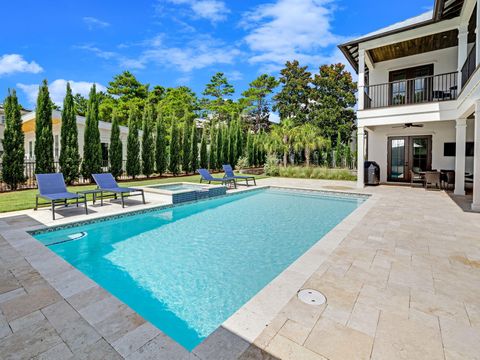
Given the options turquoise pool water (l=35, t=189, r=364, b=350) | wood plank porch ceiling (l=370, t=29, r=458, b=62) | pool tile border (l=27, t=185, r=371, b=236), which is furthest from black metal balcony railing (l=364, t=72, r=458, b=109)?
turquoise pool water (l=35, t=189, r=364, b=350)

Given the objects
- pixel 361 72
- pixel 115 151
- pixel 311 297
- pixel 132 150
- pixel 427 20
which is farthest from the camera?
pixel 132 150

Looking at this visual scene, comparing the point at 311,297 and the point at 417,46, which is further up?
the point at 417,46

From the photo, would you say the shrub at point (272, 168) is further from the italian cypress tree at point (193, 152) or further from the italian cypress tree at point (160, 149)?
the italian cypress tree at point (160, 149)

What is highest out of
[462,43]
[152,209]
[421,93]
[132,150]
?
[462,43]

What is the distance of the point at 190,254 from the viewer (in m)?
5.06

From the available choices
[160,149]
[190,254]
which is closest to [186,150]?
[160,149]

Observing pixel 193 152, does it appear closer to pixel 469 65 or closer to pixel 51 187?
pixel 51 187

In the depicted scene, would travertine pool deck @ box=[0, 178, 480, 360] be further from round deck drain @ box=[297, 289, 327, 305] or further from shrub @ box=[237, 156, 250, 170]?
shrub @ box=[237, 156, 250, 170]

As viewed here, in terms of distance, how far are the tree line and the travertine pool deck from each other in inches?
380

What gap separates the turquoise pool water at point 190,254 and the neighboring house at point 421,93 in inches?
232

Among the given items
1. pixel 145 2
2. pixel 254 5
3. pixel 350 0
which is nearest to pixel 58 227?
pixel 145 2

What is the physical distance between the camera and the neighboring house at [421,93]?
405 inches

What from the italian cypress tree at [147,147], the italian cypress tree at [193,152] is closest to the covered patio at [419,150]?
the italian cypress tree at [193,152]

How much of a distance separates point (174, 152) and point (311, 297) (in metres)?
17.3
